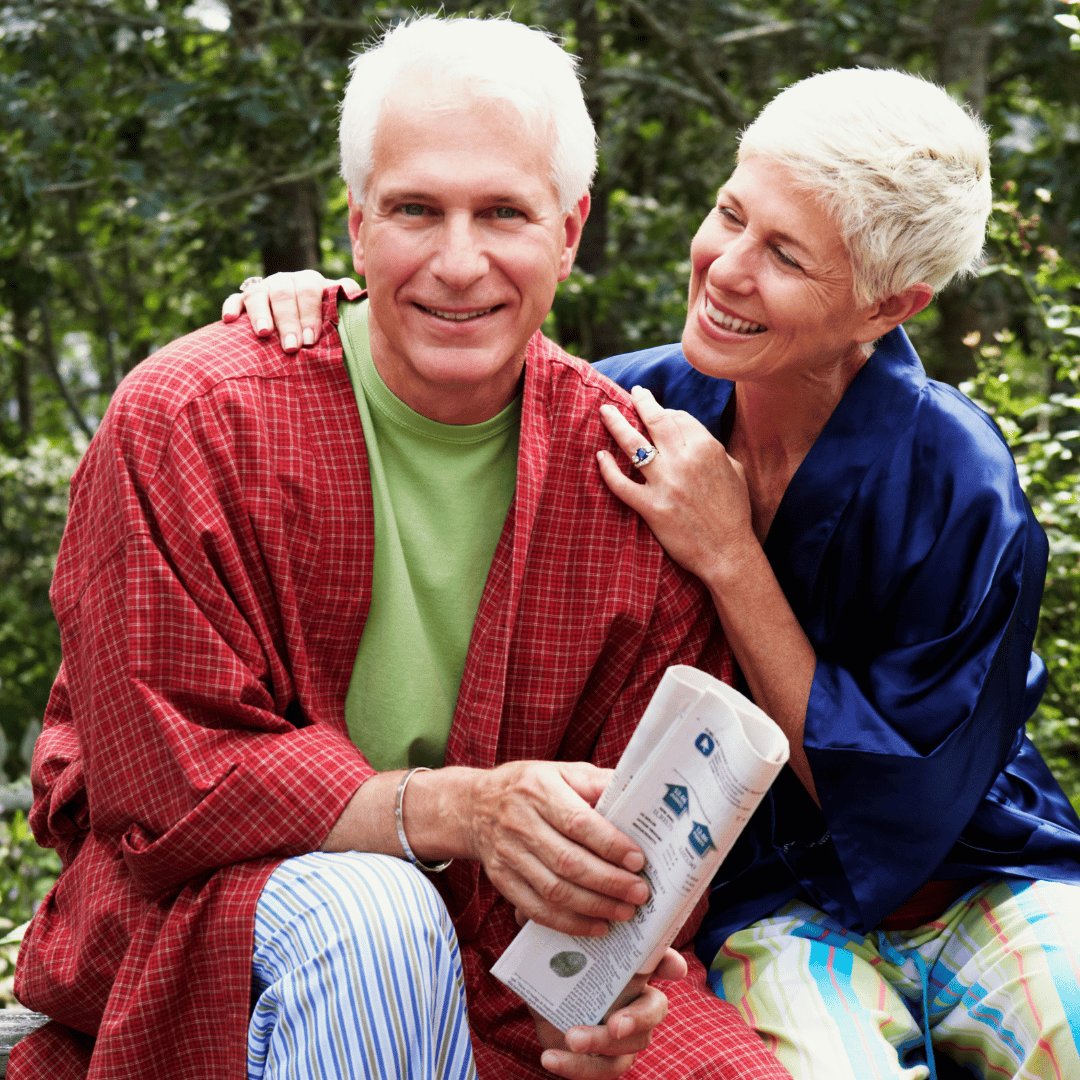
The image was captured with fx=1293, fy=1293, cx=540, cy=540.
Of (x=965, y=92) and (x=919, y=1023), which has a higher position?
(x=965, y=92)

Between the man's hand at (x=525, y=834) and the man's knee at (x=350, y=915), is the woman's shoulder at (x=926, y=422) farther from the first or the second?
the man's knee at (x=350, y=915)

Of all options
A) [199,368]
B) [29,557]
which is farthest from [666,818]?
[29,557]

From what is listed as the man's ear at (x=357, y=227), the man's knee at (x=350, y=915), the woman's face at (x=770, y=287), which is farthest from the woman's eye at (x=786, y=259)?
the man's knee at (x=350, y=915)

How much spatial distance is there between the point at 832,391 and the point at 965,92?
11.6 feet

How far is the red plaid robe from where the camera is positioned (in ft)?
5.88

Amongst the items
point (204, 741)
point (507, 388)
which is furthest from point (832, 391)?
point (204, 741)

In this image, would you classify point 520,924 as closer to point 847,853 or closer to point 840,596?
point 847,853

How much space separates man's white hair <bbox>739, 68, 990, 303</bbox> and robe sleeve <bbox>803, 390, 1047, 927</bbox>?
288mm

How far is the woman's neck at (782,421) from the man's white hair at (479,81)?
589mm

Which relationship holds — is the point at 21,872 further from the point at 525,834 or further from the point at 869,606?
the point at 869,606

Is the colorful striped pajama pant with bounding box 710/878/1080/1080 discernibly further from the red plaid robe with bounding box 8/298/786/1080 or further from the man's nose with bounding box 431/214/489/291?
the man's nose with bounding box 431/214/489/291

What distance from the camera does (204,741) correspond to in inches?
71.8

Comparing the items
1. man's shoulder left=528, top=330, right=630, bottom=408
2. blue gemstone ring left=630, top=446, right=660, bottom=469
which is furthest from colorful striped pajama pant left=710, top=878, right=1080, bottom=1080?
man's shoulder left=528, top=330, right=630, bottom=408

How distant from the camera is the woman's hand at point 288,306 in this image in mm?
2107
